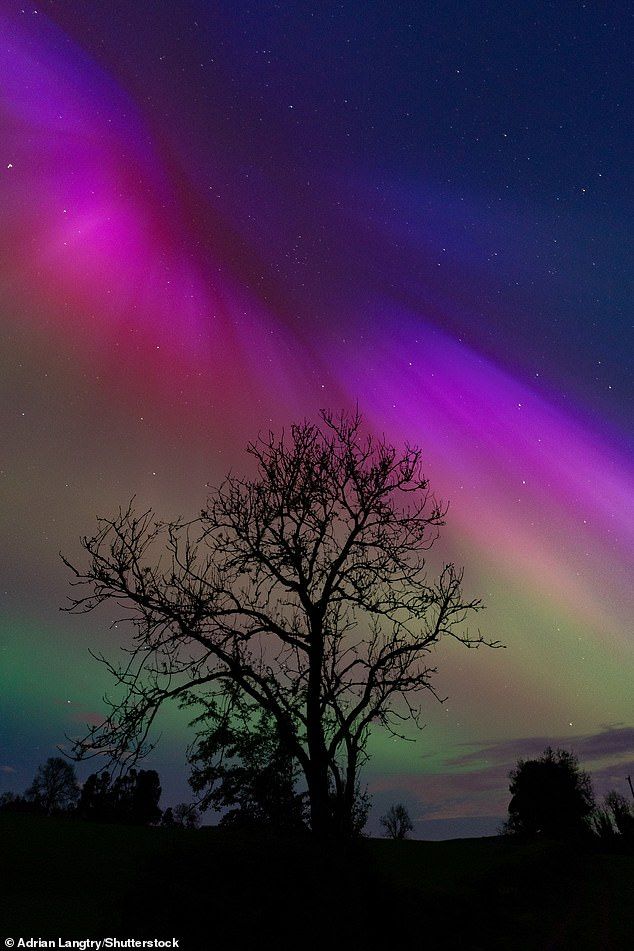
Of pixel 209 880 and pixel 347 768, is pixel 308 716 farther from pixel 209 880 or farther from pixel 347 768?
pixel 209 880

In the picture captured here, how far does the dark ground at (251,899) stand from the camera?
10.1m

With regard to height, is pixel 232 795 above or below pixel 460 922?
above

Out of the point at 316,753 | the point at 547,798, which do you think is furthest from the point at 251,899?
the point at 547,798

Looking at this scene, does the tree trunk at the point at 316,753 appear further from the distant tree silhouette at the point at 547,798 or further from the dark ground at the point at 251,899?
the distant tree silhouette at the point at 547,798

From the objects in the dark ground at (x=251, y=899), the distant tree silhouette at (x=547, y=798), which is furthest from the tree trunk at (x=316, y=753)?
the distant tree silhouette at (x=547, y=798)

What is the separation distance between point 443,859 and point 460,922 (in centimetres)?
1475

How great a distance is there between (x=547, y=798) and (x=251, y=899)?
67.7 meters

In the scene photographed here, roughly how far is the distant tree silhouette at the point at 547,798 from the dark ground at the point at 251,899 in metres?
49.1

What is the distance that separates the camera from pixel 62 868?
588 inches

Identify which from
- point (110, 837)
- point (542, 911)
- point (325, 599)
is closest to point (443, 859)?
point (542, 911)

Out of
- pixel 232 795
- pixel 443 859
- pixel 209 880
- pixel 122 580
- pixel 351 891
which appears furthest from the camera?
pixel 443 859

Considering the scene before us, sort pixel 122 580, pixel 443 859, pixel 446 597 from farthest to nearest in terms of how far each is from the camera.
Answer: pixel 443 859, pixel 446 597, pixel 122 580

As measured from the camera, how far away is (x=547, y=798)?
6675cm

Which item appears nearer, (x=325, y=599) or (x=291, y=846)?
(x=291, y=846)
